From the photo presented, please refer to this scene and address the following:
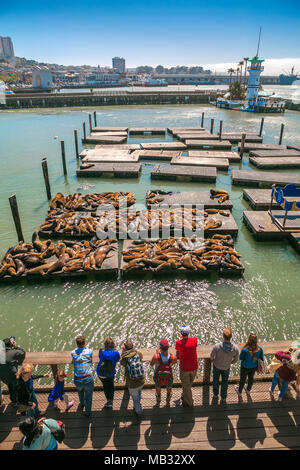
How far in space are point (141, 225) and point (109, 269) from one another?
3.63 metres

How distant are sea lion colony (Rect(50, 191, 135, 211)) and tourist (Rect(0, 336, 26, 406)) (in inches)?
472

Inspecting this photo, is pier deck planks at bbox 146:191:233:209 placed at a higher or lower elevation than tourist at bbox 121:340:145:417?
lower

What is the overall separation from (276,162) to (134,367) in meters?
25.7

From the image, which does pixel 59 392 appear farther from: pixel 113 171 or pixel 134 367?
pixel 113 171

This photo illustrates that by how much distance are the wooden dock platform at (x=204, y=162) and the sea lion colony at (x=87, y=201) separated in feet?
31.9

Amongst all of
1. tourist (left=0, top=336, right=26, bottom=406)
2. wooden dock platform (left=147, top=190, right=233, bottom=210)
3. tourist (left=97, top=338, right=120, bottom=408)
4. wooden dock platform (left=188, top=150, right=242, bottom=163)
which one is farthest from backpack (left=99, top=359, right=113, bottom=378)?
wooden dock platform (left=188, top=150, right=242, bottom=163)

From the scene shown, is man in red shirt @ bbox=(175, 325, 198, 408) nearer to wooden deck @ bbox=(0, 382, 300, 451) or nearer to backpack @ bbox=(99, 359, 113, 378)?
wooden deck @ bbox=(0, 382, 300, 451)

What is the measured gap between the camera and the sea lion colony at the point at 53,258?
1126 centimetres

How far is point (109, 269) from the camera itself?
37.2 feet

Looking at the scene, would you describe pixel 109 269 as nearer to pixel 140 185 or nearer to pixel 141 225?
pixel 141 225

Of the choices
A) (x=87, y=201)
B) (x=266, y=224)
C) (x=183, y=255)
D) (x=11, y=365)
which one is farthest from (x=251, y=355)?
(x=87, y=201)

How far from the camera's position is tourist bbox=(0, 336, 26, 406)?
4977mm

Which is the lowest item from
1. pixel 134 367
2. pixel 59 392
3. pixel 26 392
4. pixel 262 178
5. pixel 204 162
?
pixel 262 178

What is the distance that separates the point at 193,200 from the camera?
17516 millimetres
